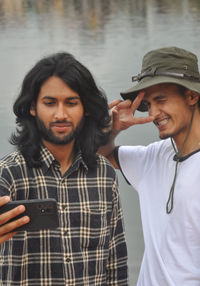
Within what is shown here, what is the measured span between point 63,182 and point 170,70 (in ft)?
1.64

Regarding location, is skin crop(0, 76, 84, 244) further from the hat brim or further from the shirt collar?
the hat brim

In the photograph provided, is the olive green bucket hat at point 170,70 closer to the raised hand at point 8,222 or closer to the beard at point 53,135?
the beard at point 53,135

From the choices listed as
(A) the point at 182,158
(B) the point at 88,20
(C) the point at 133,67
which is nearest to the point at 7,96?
(C) the point at 133,67

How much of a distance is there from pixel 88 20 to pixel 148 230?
1125 cm

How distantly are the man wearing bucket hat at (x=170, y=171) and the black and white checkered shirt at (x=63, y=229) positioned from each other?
7.5 inches

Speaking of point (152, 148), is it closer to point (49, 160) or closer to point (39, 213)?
point (49, 160)

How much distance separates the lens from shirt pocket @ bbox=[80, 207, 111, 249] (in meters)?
1.80

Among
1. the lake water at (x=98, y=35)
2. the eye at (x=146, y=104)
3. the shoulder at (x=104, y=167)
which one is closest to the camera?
the shoulder at (x=104, y=167)

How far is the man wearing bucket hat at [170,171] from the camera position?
194cm

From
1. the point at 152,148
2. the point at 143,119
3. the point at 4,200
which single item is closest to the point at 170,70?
the point at 143,119

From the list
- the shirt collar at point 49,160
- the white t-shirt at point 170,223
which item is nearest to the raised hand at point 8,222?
the shirt collar at point 49,160

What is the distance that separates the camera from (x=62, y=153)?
6.10 feet

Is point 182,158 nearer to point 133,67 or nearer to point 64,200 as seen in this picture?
point 64,200

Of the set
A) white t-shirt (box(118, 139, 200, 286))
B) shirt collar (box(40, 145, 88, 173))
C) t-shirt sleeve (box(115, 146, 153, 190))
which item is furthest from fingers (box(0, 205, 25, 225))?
t-shirt sleeve (box(115, 146, 153, 190))
